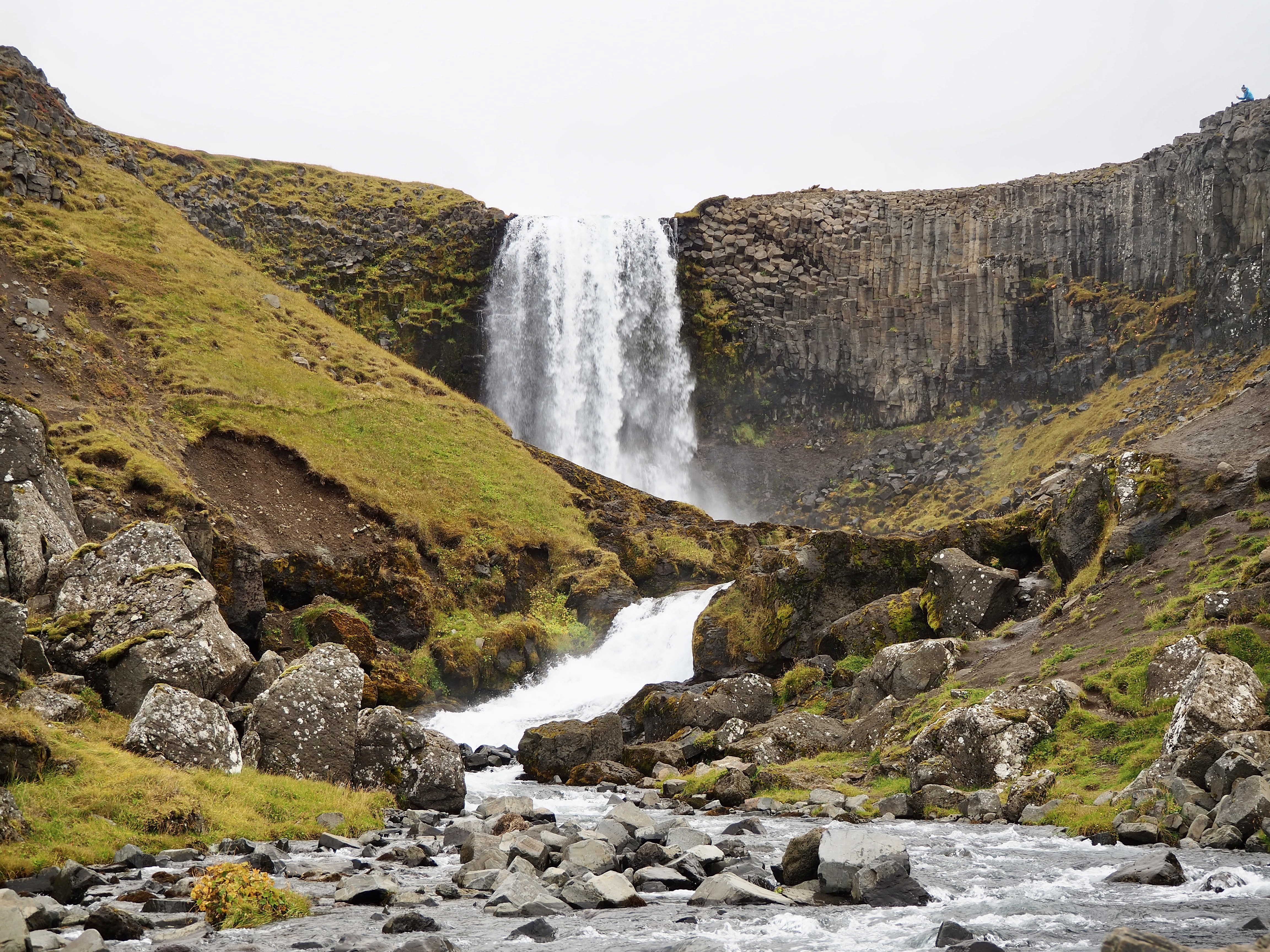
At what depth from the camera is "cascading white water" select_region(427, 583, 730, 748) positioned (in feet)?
117

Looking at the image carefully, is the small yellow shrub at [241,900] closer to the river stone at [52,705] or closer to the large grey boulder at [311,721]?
the river stone at [52,705]

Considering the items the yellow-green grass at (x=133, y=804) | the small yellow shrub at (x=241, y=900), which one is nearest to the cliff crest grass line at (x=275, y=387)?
the yellow-green grass at (x=133, y=804)

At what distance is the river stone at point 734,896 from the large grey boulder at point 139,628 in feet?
41.5

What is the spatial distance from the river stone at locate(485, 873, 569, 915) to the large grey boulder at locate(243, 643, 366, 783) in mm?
8264

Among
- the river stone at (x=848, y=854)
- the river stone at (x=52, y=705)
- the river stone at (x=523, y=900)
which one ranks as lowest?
the river stone at (x=523, y=900)

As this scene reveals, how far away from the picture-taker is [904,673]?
88.7ft

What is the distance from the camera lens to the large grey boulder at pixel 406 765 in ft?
68.7

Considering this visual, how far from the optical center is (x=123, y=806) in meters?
15.3

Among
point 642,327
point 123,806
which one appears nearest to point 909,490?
point 642,327

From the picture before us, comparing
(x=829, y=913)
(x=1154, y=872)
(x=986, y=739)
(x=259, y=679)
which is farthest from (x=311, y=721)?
(x=1154, y=872)

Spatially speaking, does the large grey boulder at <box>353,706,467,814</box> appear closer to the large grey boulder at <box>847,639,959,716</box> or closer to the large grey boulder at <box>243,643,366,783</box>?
the large grey boulder at <box>243,643,366,783</box>

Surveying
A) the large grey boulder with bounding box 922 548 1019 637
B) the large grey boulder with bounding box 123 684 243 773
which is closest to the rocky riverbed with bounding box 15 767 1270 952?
the large grey boulder with bounding box 123 684 243 773

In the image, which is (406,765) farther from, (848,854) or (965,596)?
(965,596)

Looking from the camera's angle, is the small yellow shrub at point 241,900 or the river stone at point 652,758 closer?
the small yellow shrub at point 241,900
